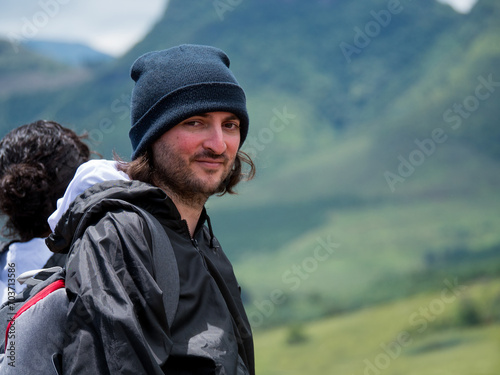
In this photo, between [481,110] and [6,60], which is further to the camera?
[6,60]

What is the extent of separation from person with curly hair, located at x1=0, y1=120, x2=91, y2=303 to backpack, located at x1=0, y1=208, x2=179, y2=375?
2.57ft

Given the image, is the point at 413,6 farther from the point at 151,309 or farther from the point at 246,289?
the point at 151,309

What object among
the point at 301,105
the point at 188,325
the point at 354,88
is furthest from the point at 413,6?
the point at 188,325

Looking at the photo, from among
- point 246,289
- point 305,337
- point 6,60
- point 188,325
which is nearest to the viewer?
point 188,325

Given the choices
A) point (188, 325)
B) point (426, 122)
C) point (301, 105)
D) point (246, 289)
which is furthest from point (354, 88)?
point (188, 325)

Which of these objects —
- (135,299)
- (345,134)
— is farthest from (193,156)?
(345,134)

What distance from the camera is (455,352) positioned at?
1753 cm

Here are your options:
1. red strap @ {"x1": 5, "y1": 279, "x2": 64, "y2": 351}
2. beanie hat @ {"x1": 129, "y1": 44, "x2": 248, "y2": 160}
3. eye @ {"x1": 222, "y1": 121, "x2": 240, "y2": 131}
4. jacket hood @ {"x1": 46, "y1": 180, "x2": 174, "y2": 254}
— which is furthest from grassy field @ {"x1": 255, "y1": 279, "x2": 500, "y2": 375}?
red strap @ {"x1": 5, "y1": 279, "x2": 64, "y2": 351}

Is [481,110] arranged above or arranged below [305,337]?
above

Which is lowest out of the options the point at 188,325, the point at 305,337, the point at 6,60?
the point at 6,60

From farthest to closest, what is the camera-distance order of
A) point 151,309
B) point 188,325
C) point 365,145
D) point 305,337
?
point 365,145
point 305,337
point 188,325
point 151,309

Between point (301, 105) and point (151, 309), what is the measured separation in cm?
2920

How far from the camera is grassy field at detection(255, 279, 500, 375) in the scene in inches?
669

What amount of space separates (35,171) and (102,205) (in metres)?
0.87
